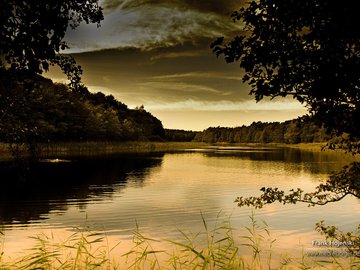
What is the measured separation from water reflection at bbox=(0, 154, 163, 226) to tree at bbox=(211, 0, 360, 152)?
1347cm

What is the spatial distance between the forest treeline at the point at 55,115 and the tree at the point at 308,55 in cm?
466

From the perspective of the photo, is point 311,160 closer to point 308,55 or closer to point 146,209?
point 146,209

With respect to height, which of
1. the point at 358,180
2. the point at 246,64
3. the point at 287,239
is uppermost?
the point at 246,64

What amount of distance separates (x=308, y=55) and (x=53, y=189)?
89.7 ft

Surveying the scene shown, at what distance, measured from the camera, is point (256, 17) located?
825 centimetres

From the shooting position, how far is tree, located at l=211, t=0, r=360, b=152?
718 centimetres

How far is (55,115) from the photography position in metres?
77.6

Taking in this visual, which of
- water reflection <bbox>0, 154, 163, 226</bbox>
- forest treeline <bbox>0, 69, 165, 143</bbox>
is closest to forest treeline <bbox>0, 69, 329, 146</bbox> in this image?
forest treeline <bbox>0, 69, 165, 143</bbox>

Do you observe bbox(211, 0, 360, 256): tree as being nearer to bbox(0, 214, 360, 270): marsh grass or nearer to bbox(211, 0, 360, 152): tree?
bbox(211, 0, 360, 152): tree

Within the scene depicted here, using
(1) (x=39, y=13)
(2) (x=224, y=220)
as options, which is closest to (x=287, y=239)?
(2) (x=224, y=220)

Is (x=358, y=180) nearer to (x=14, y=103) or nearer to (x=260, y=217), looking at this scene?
(x=14, y=103)

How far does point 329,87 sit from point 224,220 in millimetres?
14310

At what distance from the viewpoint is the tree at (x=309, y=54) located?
283 inches

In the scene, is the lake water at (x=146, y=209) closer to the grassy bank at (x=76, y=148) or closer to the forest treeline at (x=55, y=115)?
the forest treeline at (x=55, y=115)
